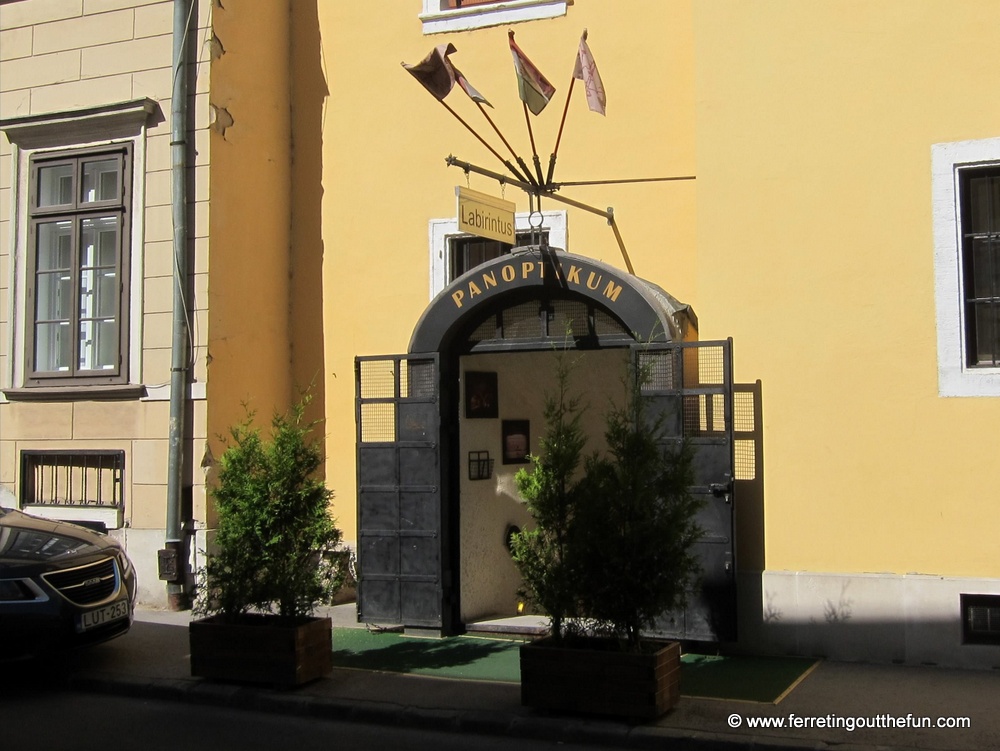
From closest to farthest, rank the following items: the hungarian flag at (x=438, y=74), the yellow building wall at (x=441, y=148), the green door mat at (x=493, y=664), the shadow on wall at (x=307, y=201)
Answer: the green door mat at (x=493, y=664), the hungarian flag at (x=438, y=74), the yellow building wall at (x=441, y=148), the shadow on wall at (x=307, y=201)

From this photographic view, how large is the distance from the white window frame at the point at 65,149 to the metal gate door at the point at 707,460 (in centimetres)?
526

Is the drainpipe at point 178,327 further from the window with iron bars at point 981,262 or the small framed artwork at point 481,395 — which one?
the window with iron bars at point 981,262

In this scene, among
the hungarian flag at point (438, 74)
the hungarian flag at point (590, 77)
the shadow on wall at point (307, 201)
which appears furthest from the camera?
the shadow on wall at point (307, 201)

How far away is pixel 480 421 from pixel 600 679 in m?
4.14

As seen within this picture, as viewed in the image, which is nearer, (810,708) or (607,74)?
(810,708)

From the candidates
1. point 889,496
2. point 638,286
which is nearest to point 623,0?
point 638,286

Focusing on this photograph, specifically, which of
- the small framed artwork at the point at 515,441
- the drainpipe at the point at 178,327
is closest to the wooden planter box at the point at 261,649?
the drainpipe at the point at 178,327

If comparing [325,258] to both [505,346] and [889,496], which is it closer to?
[505,346]

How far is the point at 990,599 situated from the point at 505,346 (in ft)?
14.2

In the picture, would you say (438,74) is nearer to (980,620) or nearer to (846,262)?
(846,262)

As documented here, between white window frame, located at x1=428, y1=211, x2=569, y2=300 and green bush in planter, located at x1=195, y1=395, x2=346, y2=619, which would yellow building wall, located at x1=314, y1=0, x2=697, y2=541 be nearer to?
white window frame, located at x1=428, y1=211, x2=569, y2=300

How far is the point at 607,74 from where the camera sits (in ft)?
35.6

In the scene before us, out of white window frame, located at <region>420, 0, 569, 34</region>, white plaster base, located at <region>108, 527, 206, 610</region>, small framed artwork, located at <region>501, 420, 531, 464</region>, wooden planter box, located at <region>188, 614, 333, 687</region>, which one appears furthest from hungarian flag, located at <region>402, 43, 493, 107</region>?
white plaster base, located at <region>108, 527, 206, 610</region>

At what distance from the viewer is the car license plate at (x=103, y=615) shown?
8.70 metres
